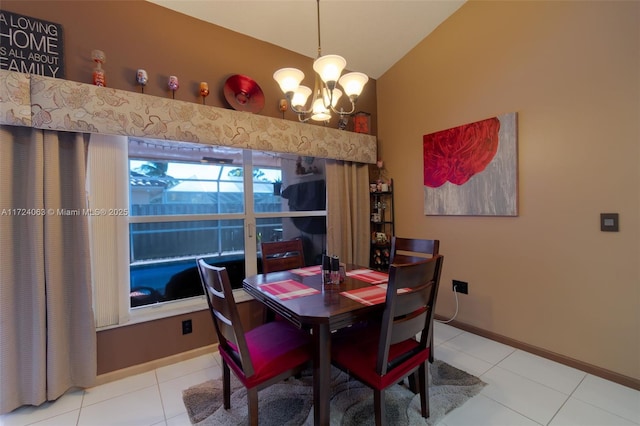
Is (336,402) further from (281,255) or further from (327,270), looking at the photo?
(281,255)

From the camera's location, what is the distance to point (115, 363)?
6.96ft

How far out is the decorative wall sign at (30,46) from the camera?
1.77 m

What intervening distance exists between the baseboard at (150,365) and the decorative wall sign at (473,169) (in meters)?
2.59

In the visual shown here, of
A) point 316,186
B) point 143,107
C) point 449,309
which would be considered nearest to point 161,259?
point 143,107

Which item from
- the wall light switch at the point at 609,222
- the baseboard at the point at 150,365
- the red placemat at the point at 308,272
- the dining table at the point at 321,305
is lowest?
the baseboard at the point at 150,365

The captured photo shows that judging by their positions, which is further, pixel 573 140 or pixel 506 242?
pixel 506 242

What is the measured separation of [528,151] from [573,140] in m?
0.29

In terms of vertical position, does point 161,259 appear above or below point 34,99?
below

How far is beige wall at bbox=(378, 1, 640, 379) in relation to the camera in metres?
1.91

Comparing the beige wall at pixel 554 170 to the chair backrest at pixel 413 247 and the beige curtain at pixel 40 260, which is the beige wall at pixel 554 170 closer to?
the chair backrest at pixel 413 247

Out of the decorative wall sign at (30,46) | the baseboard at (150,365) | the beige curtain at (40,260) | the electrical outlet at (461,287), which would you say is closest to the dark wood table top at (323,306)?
the baseboard at (150,365)

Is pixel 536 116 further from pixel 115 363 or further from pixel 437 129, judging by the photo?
pixel 115 363

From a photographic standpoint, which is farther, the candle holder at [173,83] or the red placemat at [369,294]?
the candle holder at [173,83]

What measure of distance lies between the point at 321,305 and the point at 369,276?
2.34 ft
